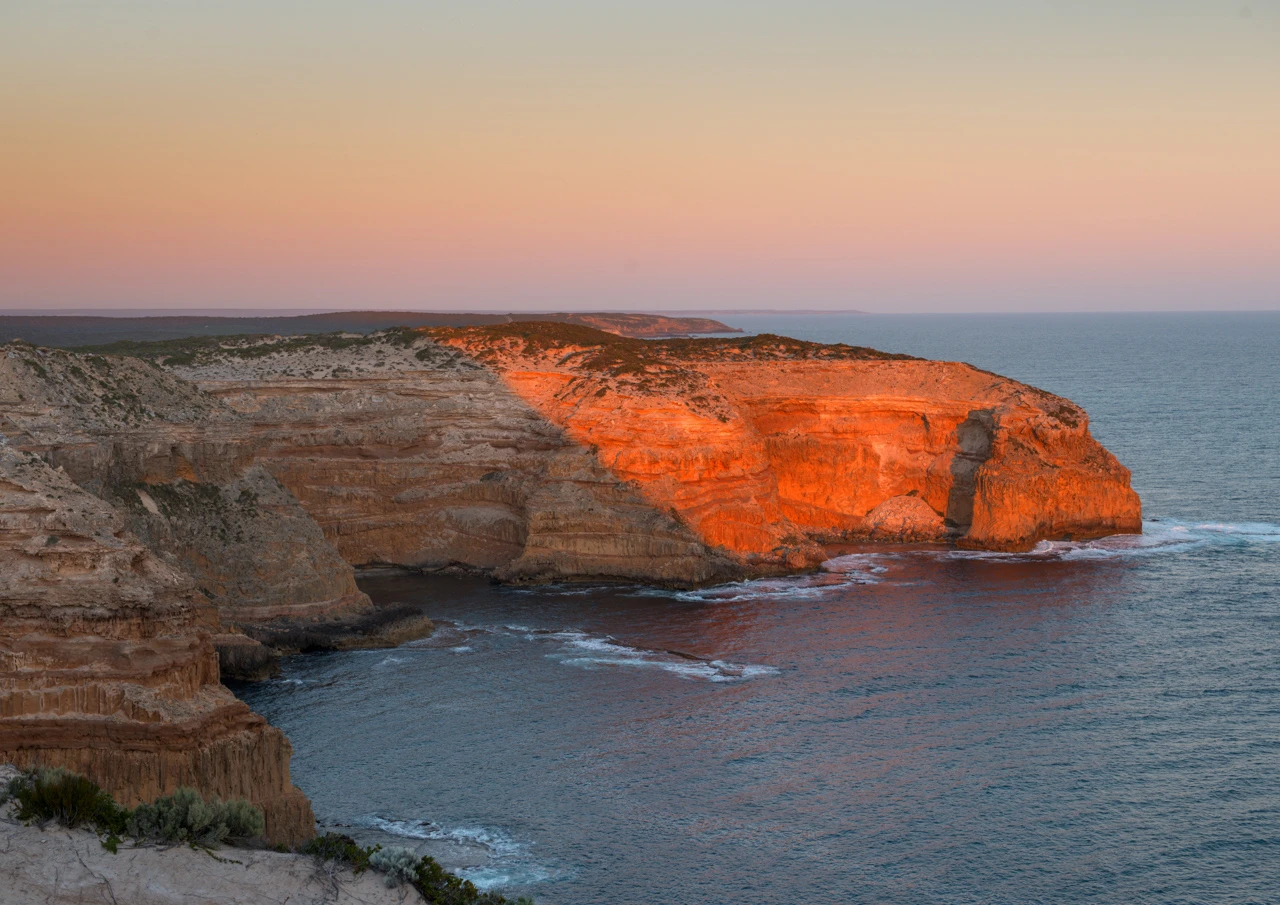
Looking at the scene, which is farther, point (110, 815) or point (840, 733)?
point (840, 733)

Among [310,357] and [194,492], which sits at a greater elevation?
[310,357]

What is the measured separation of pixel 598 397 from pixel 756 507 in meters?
10.9

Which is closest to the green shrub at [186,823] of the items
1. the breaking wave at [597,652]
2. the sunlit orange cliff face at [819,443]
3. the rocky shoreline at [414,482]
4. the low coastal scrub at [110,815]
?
the low coastal scrub at [110,815]

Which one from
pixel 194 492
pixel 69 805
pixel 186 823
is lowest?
pixel 186 823

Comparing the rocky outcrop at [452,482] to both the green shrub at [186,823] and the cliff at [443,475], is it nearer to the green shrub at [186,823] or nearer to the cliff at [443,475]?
the cliff at [443,475]

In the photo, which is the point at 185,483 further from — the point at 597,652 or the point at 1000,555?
the point at 1000,555

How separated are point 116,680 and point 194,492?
2627 centimetres

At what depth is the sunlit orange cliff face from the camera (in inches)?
2798

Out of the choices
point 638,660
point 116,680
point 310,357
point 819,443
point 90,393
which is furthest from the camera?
point 819,443

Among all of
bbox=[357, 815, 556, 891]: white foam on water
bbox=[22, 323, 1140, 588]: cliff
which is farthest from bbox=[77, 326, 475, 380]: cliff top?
bbox=[357, 815, 556, 891]: white foam on water

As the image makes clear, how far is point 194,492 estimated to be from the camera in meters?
57.3

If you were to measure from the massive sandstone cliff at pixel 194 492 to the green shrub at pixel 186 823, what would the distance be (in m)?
26.1

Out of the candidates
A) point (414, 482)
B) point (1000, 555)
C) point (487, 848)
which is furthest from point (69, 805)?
point (1000, 555)

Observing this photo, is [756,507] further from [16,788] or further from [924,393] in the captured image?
[16,788]
